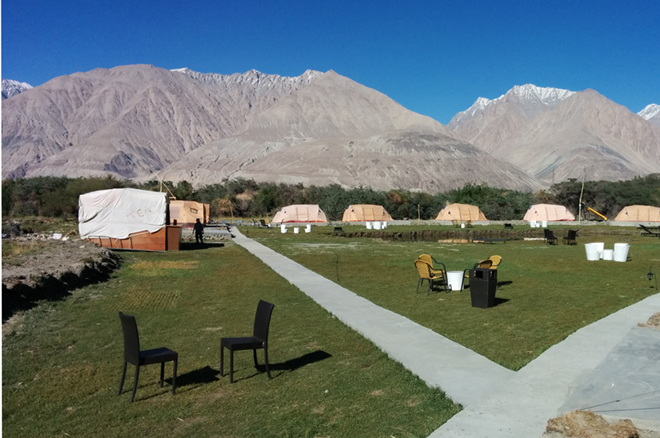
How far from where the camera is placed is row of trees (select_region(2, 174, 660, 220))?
66438 mm

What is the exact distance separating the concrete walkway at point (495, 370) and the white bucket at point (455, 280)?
3167 mm

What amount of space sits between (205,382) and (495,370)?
362 cm

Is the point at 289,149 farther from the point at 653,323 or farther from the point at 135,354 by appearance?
the point at 135,354

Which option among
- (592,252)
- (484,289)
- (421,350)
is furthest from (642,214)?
(421,350)

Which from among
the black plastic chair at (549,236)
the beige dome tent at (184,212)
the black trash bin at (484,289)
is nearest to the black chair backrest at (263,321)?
the black trash bin at (484,289)

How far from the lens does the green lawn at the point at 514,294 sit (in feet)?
28.5

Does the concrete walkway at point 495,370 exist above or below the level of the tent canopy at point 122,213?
below

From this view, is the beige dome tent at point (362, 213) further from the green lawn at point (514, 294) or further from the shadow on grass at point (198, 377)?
the shadow on grass at point (198, 377)

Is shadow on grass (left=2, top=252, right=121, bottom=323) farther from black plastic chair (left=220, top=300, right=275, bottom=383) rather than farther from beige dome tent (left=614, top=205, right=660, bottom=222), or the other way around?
beige dome tent (left=614, top=205, right=660, bottom=222)

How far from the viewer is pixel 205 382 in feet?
22.8

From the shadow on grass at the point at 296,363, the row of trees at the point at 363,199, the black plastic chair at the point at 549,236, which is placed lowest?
the shadow on grass at the point at 296,363

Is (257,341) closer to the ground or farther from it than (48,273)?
closer to the ground

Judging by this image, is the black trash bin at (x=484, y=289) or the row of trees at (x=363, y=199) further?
the row of trees at (x=363, y=199)

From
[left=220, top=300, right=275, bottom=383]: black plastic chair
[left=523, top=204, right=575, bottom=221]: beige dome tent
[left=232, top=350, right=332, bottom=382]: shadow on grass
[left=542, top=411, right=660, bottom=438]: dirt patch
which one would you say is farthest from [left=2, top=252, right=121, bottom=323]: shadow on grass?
[left=523, top=204, right=575, bottom=221]: beige dome tent
